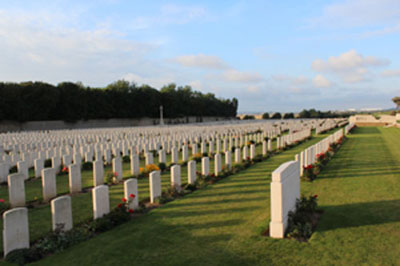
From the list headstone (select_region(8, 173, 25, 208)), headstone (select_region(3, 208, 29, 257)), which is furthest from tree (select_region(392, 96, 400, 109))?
headstone (select_region(3, 208, 29, 257))

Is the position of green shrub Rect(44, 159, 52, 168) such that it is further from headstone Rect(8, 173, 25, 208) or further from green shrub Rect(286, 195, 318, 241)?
green shrub Rect(286, 195, 318, 241)

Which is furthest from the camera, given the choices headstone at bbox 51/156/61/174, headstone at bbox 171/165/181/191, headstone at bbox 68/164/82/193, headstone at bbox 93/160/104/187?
headstone at bbox 51/156/61/174

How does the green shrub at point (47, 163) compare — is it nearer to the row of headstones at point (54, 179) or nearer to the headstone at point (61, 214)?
the row of headstones at point (54, 179)

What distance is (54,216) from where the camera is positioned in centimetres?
463

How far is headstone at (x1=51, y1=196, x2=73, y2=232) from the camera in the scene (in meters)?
4.63

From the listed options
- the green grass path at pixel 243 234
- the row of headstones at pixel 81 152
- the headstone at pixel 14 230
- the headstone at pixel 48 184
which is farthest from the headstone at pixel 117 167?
the headstone at pixel 14 230

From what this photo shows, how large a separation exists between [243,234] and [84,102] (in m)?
50.6

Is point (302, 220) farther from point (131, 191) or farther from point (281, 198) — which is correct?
point (131, 191)

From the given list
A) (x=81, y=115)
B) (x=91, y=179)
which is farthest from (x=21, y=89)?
(x=91, y=179)

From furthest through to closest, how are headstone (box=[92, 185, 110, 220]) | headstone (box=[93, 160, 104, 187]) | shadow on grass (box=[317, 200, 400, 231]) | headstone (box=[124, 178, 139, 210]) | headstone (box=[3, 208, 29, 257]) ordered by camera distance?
1. headstone (box=[93, 160, 104, 187])
2. headstone (box=[124, 178, 139, 210])
3. headstone (box=[92, 185, 110, 220])
4. shadow on grass (box=[317, 200, 400, 231])
5. headstone (box=[3, 208, 29, 257])

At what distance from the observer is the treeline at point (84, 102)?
41844 mm

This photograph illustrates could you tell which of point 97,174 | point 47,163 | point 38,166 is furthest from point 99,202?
point 47,163

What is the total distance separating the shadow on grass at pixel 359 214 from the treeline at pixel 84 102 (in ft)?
151

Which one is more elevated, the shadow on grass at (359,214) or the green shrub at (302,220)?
the green shrub at (302,220)
